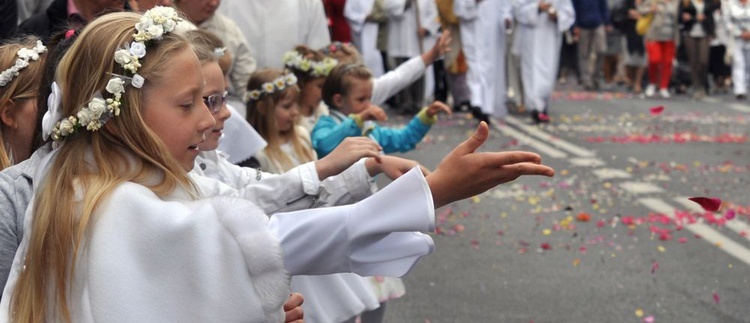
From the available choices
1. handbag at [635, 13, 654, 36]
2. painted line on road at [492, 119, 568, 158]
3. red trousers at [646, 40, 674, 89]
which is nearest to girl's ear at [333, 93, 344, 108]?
painted line on road at [492, 119, 568, 158]

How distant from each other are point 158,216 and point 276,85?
140 inches

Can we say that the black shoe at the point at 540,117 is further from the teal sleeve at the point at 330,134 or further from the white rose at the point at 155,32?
the white rose at the point at 155,32

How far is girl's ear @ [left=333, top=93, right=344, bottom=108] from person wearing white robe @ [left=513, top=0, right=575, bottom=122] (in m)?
11.1

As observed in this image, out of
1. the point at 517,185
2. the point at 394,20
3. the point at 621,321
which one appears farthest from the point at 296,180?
the point at 394,20

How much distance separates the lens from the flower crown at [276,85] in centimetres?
613

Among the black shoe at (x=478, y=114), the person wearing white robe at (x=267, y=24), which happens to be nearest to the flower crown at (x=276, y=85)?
the person wearing white robe at (x=267, y=24)

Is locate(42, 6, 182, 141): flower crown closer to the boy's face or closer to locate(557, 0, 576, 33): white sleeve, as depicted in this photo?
the boy's face

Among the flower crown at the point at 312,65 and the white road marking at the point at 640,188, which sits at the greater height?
the flower crown at the point at 312,65

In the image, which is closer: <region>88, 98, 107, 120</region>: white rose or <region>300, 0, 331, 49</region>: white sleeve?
<region>88, 98, 107, 120</region>: white rose

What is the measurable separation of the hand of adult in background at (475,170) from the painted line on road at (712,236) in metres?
5.46

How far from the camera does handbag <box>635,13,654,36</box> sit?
24.2 meters

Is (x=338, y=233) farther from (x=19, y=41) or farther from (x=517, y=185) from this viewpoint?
(x=517, y=185)

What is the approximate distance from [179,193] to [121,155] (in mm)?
147

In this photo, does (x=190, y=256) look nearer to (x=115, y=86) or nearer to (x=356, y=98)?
(x=115, y=86)
